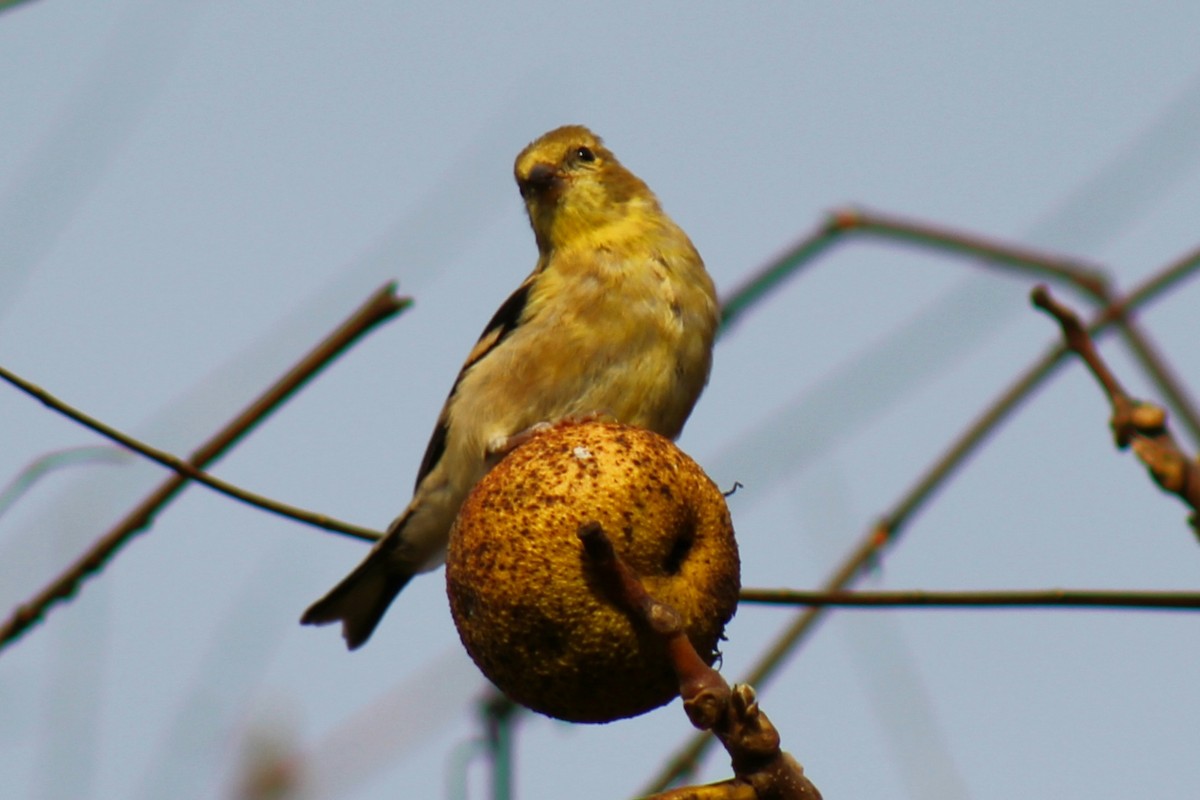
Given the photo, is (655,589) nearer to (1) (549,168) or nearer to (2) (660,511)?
(2) (660,511)

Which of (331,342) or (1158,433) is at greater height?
(1158,433)

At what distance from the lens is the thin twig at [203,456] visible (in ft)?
9.98

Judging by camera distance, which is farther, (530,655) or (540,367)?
(540,367)

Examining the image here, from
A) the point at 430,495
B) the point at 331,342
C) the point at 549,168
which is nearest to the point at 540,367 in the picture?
the point at 430,495

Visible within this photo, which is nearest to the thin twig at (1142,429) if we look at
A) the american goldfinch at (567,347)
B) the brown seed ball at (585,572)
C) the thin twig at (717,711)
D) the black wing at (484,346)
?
the thin twig at (717,711)

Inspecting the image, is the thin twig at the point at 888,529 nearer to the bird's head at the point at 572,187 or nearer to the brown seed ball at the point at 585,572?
the brown seed ball at the point at 585,572

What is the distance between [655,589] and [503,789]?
636 millimetres

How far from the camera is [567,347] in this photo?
491 cm

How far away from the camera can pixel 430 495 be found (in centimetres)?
542

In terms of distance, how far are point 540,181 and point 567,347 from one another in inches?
44.9

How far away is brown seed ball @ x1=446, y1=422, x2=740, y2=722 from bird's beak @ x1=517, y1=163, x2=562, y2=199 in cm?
312

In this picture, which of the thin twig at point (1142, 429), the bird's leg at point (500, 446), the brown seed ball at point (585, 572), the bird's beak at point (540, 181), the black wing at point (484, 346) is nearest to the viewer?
the thin twig at point (1142, 429)

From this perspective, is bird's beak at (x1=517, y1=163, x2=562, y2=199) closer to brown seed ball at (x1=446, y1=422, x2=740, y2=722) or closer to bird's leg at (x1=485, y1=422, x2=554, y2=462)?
bird's leg at (x1=485, y1=422, x2=554, y2=462)

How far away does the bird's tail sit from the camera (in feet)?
17.9
